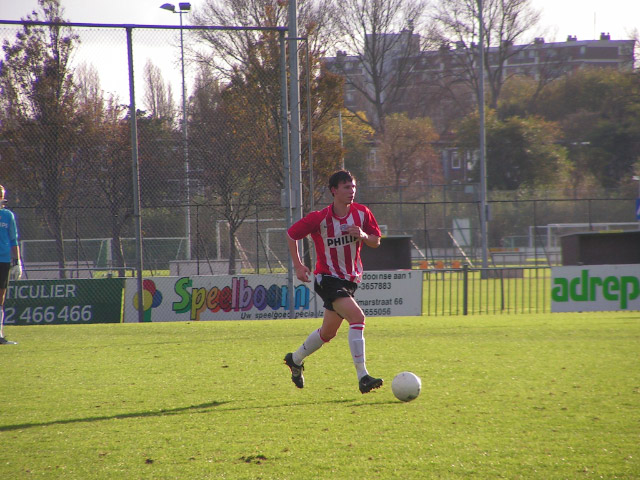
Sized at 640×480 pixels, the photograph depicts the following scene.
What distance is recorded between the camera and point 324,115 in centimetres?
2380

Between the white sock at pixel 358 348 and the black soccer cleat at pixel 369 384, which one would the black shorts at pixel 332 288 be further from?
the black soccer cleat at pixel 369 384

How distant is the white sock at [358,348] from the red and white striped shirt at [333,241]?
0.47 metres

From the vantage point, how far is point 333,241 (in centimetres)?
613

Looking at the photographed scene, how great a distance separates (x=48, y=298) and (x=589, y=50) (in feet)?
298

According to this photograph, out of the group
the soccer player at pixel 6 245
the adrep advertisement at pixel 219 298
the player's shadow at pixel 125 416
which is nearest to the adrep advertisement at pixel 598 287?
the adrep advertisement at pixel 219 298

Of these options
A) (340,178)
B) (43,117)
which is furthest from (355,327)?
(43,117)

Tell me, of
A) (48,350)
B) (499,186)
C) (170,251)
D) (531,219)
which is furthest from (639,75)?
(48,350)

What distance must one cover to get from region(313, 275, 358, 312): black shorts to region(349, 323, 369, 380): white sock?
0.95 feet

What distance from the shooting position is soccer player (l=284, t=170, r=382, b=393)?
6000 mm

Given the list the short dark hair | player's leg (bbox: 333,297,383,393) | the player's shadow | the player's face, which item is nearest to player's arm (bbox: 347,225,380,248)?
the player's face

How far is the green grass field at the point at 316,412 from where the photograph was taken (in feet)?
13.5

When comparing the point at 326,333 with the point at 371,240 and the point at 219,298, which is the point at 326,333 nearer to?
the point at 371,240

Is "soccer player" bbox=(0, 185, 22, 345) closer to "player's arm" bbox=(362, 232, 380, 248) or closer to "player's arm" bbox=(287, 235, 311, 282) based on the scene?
"player's arm" bbox=(287, 235, 311, 282)

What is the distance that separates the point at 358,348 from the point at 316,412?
76 centimetres
